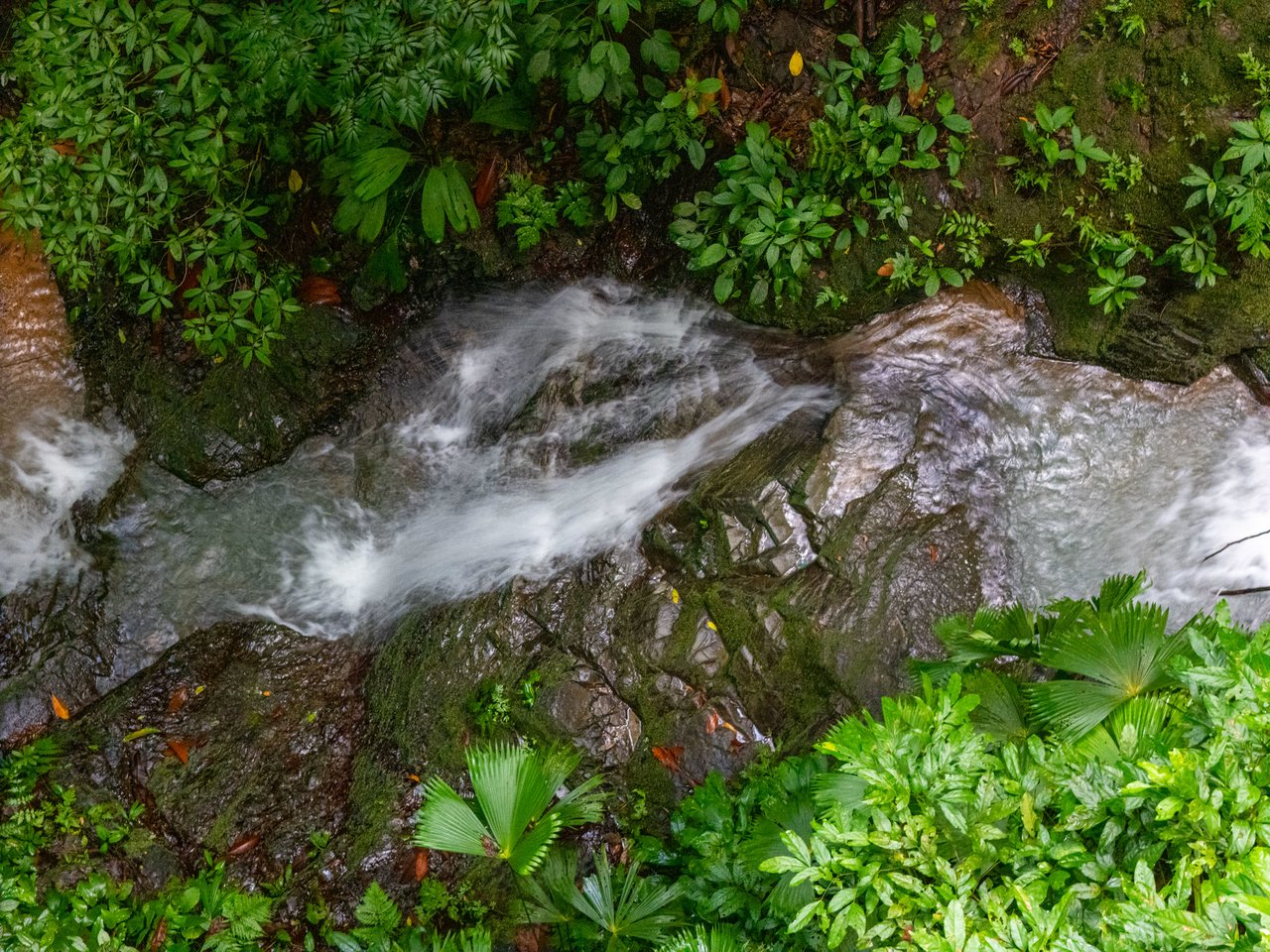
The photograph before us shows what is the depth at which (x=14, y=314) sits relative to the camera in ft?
14.7

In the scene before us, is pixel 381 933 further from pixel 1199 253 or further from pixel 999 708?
pixel 1199 253

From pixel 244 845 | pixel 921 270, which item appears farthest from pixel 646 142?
pixel 244 845

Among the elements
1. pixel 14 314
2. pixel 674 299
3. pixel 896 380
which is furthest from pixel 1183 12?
pixel 14 314

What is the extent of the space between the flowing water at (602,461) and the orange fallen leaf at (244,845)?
1019 mm

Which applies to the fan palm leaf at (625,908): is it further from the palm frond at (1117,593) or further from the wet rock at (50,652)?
the wet rock at (50,652)

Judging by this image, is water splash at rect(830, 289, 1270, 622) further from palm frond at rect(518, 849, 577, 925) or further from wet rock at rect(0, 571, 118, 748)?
wet rock at rect(0, 571, 118, 748)

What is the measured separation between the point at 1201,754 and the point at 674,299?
317 cm

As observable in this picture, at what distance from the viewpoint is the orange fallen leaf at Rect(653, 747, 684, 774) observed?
3717 mm

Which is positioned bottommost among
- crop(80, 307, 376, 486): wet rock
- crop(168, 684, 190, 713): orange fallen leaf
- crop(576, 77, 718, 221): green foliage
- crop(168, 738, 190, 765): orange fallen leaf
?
crop(168, 738, 190, 765): orange fallen leaf

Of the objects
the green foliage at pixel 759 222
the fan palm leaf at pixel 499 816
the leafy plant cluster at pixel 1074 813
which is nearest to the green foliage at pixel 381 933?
the fan palm leaf at pixel 499 816

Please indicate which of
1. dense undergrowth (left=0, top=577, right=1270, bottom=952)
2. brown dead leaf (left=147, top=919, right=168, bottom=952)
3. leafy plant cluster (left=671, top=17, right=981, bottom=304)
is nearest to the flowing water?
leafy plant cluster (left=671, top=17, right=981, bottom=304)

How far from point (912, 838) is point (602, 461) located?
2648mm

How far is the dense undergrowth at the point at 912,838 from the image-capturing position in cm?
182

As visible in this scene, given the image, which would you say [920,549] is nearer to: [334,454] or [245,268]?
[334,454]
